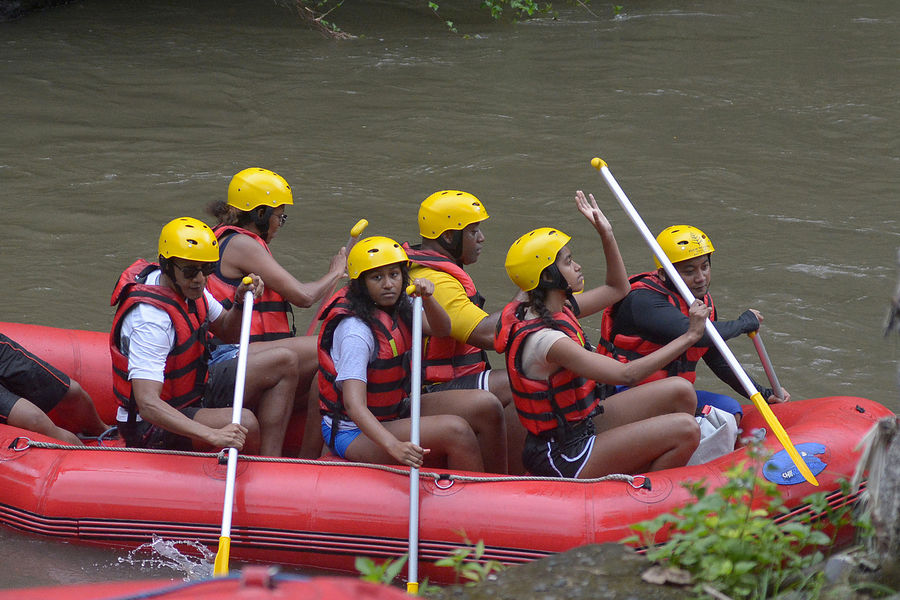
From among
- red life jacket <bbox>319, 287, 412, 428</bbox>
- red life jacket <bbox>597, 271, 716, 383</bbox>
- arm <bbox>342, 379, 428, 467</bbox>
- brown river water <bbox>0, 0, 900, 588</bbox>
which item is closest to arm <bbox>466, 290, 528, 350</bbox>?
red life jacket <bbox>319, 287, 412, 428</bbox>

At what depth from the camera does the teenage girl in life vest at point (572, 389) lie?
4098mm

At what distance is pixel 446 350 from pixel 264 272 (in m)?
0.94

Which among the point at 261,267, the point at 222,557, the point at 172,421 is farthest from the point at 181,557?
the point at 261,267

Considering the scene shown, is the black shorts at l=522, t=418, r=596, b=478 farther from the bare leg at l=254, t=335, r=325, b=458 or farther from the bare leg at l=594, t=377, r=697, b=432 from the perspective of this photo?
the bare leg at l=254, t=335, r=325, b=458

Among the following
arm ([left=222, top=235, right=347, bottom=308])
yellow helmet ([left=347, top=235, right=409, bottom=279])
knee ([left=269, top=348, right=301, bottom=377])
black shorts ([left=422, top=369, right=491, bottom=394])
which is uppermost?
yellow helmet ([left=347, top=235, right=409, bottom=279])

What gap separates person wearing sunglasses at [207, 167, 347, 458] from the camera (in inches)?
198

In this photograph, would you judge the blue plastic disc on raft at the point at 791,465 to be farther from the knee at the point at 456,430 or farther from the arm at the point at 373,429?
the arm at the point at 373,429

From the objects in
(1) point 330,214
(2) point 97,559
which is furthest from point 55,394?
(1) point 330,214

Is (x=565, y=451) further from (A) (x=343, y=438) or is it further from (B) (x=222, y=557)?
(B) (x=222, y=557)

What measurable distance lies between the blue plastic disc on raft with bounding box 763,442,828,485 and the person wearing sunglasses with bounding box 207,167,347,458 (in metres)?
1.99

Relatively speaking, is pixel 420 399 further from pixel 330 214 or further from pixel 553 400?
pixel 330 214

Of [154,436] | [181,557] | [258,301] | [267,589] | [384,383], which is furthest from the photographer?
[258,301]

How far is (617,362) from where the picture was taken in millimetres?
4051

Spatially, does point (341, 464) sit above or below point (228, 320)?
below
